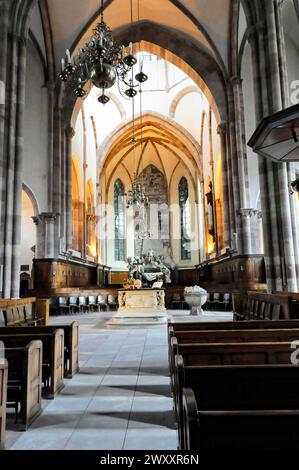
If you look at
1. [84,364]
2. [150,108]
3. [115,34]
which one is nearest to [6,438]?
[84,364]

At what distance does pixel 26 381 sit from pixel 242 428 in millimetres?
2215

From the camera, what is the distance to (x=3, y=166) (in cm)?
1029

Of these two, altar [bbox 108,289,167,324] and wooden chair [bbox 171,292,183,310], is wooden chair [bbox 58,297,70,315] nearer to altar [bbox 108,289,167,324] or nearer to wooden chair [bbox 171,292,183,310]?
altar [bbox 108,289,167,324]

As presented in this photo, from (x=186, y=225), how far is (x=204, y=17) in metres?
16.9

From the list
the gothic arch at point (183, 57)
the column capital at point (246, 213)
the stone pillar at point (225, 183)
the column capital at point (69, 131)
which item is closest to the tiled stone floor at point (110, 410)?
the column capital at point (246, 213)

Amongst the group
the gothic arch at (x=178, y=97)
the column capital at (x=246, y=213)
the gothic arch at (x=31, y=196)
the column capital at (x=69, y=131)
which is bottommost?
the column capital at (x=246, y=213)

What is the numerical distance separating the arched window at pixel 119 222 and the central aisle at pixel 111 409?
2423cm

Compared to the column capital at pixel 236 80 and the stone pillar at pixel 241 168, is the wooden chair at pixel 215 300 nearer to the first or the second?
Result: the stone pillar at pixel 241 168

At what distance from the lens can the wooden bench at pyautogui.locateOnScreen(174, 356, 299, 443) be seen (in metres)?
2.24

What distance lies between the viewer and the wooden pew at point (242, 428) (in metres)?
1.41

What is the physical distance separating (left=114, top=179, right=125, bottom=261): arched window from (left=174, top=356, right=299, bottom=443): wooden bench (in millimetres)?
27988

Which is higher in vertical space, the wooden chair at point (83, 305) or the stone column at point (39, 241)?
the stone column at point (39, 241)

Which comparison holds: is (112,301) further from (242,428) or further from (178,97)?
(242,428)

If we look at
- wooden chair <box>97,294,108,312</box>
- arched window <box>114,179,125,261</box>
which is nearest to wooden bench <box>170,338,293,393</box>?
wooden chair <box>97,294,108,312</box>
